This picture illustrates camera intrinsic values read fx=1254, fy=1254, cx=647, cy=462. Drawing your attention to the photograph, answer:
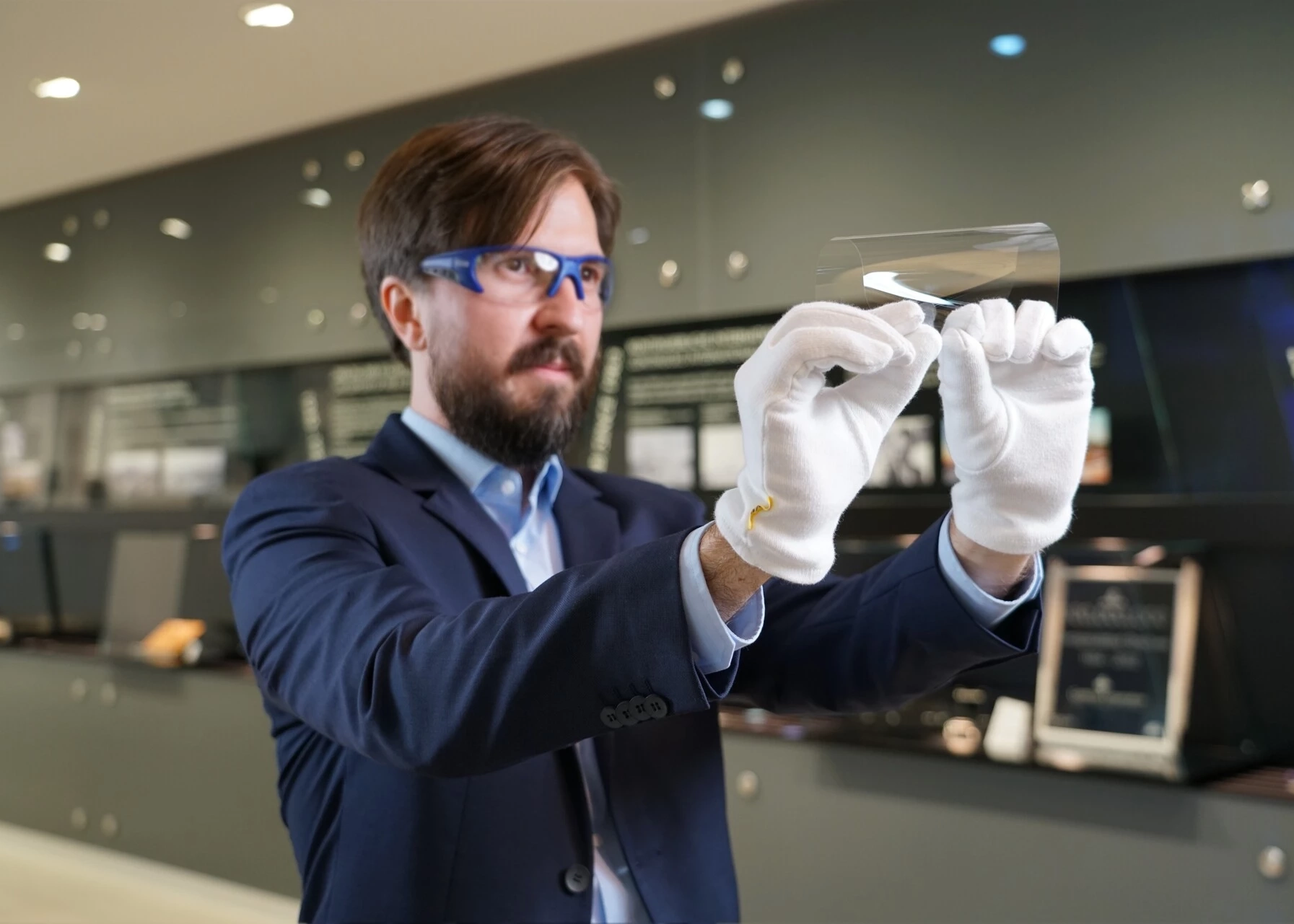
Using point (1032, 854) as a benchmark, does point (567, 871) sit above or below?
above

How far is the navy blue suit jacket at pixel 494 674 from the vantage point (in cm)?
92

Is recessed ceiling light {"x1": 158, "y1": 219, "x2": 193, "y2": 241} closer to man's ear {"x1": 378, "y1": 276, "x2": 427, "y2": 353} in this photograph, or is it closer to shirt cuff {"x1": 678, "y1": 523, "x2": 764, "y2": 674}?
man's ear {"x1": 378, "y1": 276, "x2": 427, "y2": 353}

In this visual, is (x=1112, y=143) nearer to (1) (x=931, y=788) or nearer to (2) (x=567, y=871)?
(1) (x=931, y=788)

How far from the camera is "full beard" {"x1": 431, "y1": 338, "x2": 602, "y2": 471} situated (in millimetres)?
1411

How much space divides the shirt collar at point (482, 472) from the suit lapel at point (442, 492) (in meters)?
0.01

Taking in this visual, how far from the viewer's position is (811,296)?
110 inches

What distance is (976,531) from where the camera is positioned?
41.4 inches

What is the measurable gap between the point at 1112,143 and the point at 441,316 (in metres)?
1.72

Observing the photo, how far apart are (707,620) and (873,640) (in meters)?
0.44

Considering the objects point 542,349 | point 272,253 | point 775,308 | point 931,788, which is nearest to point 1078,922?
point 931,788

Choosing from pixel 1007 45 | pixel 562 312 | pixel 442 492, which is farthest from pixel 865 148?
pixel 442 492

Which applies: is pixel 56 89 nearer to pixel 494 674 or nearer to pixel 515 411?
pixel 515 411

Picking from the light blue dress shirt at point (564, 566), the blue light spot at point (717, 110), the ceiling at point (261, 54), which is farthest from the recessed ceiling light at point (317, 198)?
the light blue dress shirt at point (564, 566)

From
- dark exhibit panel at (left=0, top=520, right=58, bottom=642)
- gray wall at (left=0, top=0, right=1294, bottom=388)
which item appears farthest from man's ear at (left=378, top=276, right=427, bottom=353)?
dark exhibit panel at (left=0, top=520, right=58, bottom=642)
